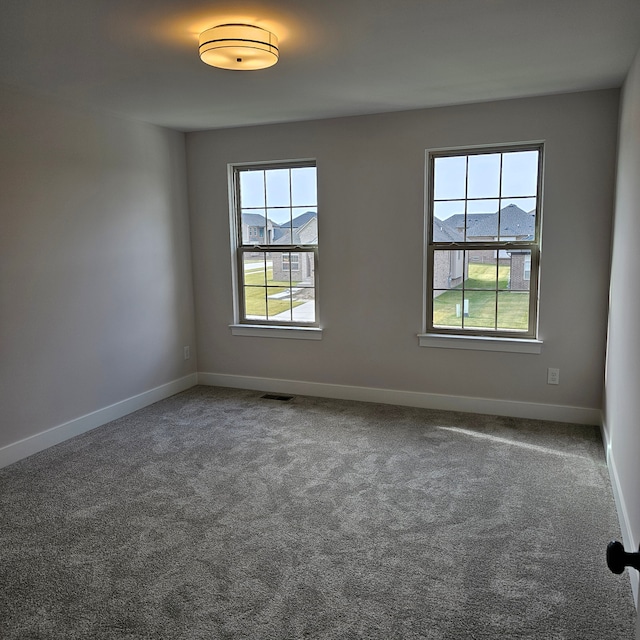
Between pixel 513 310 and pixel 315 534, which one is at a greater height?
pixel 513 310

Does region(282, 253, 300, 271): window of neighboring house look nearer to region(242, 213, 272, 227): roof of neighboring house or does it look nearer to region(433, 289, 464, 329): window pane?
region(242, 213, 272, 227): roof of neighboring house

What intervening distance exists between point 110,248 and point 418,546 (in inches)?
129

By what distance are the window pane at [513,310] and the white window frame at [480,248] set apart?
38 mm

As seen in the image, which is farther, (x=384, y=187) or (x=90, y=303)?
(x=384, y=187)

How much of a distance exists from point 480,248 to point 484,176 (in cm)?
57

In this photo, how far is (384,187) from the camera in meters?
4.54

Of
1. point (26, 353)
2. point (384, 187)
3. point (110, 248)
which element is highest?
point (384, 187)

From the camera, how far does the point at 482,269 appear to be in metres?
4.41

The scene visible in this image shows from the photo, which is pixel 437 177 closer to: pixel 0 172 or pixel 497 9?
pixel 497 9

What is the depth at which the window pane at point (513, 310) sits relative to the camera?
14.2 ft

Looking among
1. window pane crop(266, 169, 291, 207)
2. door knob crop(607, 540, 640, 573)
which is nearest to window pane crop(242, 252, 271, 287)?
window pane crop(266, 169, 291, 207)

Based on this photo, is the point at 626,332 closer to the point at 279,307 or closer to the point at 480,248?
the point at 480,248

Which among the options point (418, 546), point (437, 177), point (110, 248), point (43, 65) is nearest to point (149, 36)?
point (43, 65)

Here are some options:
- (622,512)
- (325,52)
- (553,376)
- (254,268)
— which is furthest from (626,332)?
(254,268)
